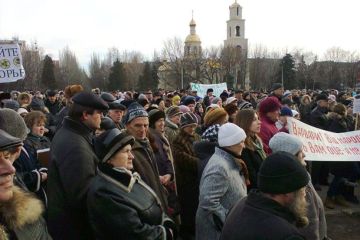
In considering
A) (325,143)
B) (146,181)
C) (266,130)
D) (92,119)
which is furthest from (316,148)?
(92,119)

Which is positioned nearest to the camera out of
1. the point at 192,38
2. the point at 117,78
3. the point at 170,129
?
the point at 170,129

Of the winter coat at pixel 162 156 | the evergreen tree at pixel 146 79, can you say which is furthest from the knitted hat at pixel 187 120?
the evergreen tree at pixel 146 79

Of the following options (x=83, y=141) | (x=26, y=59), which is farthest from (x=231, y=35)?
(x=83, y=141)

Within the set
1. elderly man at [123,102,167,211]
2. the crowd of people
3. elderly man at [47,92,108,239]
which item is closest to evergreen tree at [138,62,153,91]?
the crowd of people

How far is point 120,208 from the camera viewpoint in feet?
9.53

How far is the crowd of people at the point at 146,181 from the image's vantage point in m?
Answer: 2.40

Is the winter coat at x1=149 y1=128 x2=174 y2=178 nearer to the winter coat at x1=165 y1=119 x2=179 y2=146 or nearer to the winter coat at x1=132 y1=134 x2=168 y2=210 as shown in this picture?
the winter coat at x1=132 y1=134 x2=168 y2=210

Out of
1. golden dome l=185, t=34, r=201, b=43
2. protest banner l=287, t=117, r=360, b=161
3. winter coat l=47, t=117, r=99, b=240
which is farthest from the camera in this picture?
golden dome l=185, t=34, r=201, b=43

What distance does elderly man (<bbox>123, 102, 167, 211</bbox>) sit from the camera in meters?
3.89

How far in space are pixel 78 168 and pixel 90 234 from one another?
58 cm

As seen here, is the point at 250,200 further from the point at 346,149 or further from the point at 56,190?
the point at 346,149

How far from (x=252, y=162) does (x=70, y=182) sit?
2139 millimetres

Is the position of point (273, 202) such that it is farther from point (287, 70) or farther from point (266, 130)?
point (287, 70)

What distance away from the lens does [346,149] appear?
6.74 m
